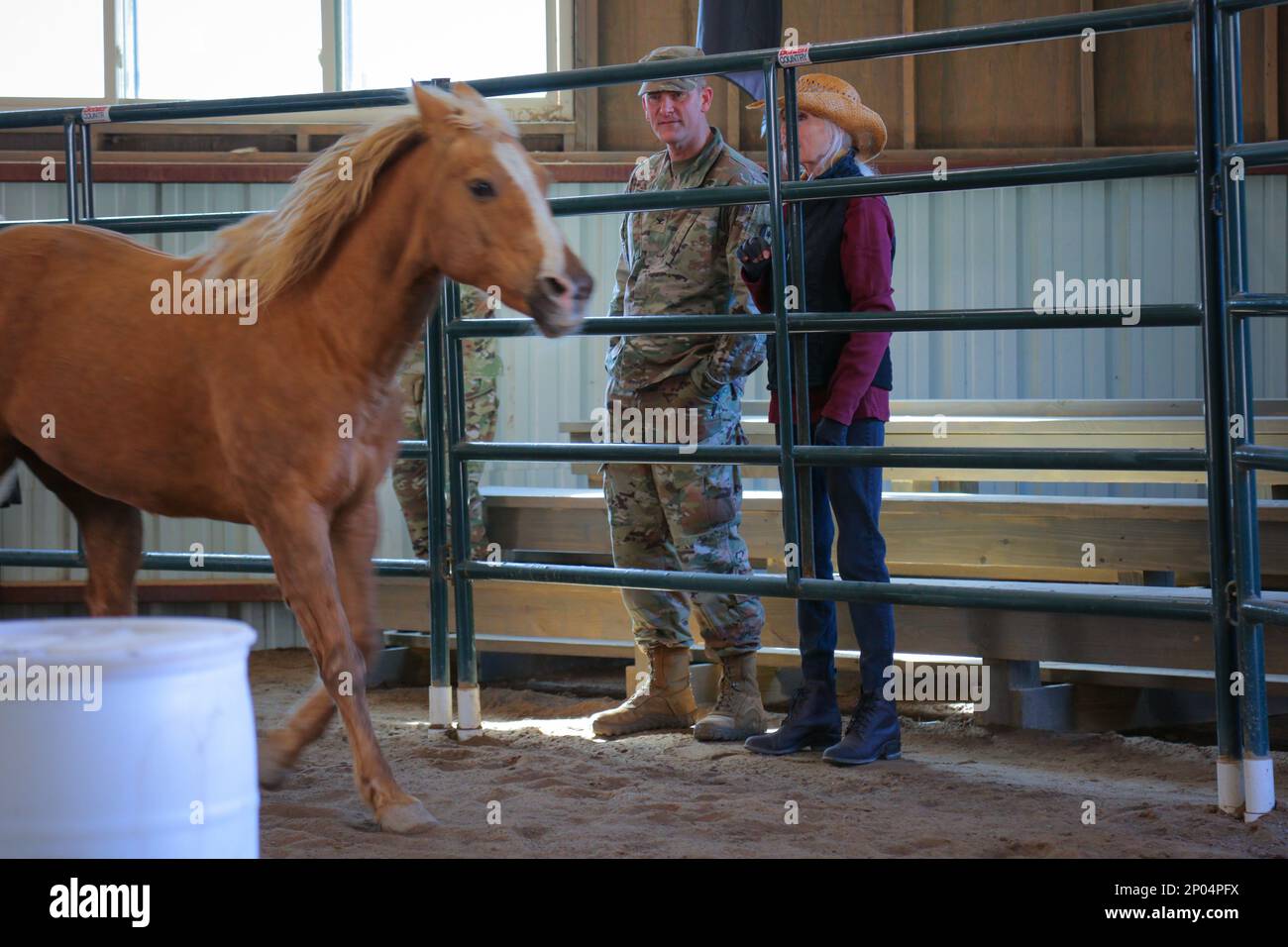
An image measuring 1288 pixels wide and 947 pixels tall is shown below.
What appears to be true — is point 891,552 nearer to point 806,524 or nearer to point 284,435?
point 806,524

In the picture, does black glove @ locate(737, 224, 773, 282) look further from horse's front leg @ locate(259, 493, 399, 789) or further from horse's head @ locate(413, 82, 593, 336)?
horse's front leg @ locate(259, 493, 399, 789)

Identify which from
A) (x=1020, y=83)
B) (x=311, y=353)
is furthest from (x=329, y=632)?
(x=1020, y=83)

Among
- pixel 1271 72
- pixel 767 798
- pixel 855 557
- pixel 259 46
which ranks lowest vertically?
pixel 767 798

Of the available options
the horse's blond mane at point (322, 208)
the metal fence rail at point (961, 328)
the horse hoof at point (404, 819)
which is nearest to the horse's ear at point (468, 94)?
the horse's blond mane at point (322, 208)

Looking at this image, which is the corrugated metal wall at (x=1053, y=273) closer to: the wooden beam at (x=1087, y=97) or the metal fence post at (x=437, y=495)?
the wooden beam at (x=1087, y=97)

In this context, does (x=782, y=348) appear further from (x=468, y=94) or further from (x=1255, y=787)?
(x=1255, y=787)

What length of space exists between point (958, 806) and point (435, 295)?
164 cm

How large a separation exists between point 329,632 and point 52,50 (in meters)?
5.35

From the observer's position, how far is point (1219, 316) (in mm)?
2773

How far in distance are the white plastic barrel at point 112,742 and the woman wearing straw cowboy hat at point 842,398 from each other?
6.55 ft

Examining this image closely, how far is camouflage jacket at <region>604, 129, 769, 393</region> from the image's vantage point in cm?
372

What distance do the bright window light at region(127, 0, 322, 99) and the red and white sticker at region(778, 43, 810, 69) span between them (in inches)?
172

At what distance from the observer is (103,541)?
3334mm
